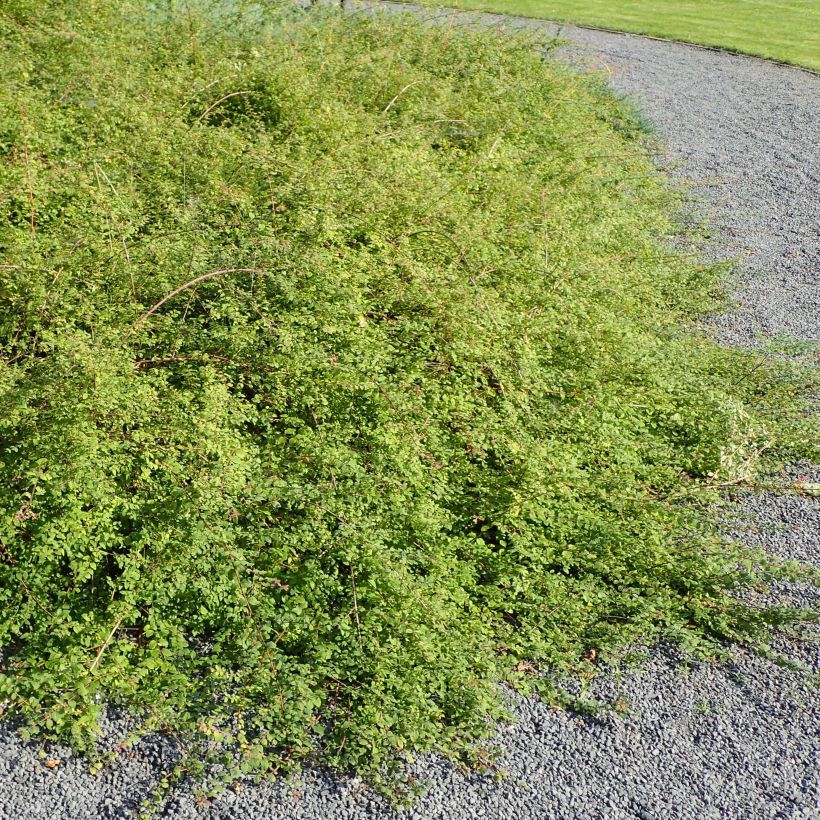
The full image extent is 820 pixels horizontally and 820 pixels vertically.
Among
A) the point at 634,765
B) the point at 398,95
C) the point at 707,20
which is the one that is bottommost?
the point at 707,20

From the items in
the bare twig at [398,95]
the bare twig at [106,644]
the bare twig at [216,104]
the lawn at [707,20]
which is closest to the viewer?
the bare twig at [106,644]

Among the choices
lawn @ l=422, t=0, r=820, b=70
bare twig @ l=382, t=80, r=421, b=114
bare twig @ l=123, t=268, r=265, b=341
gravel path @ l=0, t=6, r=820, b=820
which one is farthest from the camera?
lawn @ l=422, t=0, r=820, b=70

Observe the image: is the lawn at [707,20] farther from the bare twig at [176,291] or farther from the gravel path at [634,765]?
the gravel path at [634,765]

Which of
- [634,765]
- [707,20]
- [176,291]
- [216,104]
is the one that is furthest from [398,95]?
[707,20]

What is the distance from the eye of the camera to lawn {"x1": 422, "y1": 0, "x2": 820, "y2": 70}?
15.0 m

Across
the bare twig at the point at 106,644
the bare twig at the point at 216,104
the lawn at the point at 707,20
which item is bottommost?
the lawn at the point at 707,20

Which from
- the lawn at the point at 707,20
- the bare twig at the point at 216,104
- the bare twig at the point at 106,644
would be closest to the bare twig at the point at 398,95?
the bare twig at the point at 216,104

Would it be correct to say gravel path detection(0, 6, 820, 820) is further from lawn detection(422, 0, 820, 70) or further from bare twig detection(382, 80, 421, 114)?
lawn detection(422, 0, 820, 70)

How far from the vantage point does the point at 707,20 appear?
672 inches

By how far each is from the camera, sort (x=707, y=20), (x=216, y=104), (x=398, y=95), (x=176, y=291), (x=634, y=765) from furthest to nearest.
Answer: (x=707, y=20)
(x=398, y=95)
(x=216, y=104)
(x=176, y=291)
(x=634, y=765)

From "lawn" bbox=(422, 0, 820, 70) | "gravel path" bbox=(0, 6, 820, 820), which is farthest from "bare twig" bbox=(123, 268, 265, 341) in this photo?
"lawn" bbox=(422, 0, 820, 70)

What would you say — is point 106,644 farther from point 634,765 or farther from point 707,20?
point 707,20

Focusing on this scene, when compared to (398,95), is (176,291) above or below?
above

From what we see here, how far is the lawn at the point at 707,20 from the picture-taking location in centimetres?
1498
